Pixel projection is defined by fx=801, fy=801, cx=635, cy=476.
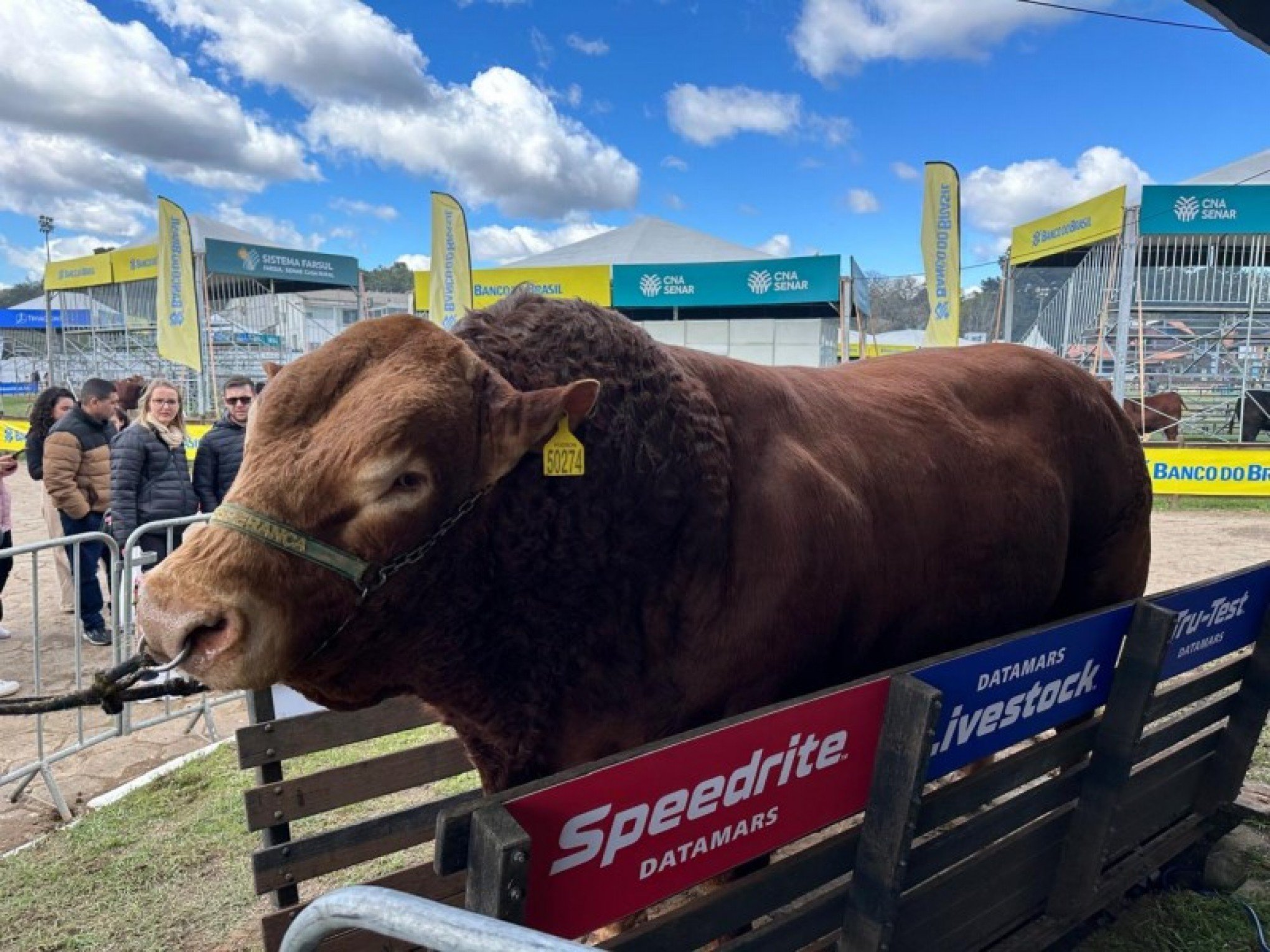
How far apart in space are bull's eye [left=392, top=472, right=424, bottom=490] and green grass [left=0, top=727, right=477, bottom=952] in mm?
2130

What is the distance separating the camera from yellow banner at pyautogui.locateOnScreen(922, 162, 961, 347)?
14250mm

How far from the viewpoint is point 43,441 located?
6816 millimetres

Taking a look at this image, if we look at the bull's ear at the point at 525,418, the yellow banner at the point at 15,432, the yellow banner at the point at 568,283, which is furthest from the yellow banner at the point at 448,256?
the bull's ear at the point at 525,418

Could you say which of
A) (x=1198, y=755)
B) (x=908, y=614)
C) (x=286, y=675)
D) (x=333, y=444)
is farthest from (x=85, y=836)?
(x=1198, y=755)

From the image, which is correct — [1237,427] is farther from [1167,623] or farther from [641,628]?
[641,628]

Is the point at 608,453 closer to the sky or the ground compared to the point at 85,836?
closer to the sky

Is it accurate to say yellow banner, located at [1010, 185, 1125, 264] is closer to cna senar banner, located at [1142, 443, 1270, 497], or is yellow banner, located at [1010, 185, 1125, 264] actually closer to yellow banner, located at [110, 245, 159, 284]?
cna senar banner, located at [1142, 443, 1270, 497]

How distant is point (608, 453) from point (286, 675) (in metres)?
0.86

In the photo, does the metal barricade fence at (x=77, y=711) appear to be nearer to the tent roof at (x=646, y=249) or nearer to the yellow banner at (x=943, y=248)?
the yellow banner at (x=943, y=248)

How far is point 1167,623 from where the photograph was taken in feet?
7.67

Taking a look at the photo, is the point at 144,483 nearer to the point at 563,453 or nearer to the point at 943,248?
the point at 563,453

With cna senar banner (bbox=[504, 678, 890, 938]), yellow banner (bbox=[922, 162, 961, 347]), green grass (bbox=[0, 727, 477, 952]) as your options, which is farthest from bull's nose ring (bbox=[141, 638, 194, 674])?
yellow banner (bbox=[922, 162, 961, 347])

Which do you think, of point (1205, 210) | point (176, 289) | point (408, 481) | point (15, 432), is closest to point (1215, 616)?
point (408, 481)

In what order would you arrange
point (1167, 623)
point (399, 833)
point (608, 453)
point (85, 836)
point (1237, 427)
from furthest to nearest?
point (1237, 427)
point (85, 836)
point (399, 833)
point (1167, 623)
point (608, 453)
